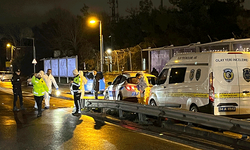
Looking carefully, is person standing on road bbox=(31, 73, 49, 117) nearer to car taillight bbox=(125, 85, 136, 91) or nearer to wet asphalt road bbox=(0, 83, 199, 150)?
wet asphalt road bbox=(0, 83, 199, 150)

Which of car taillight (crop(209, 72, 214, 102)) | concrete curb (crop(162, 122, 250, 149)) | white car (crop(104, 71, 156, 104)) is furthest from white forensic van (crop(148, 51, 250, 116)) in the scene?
white car (crop(104, 71, 156, 104))

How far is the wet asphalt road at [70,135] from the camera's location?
7.73 metres

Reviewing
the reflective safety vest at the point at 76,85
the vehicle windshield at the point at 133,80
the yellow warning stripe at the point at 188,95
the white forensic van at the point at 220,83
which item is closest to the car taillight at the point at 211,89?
the white forensic van at the point at 220,83

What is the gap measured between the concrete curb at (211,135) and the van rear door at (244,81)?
1542 mm

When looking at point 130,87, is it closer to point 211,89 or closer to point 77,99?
point 77,99

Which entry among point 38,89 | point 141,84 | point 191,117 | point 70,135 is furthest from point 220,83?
point 38,89

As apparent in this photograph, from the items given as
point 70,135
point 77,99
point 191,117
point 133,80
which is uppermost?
point 133,80

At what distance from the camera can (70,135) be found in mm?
8969

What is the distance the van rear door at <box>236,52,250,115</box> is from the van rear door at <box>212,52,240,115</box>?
125 millimetres

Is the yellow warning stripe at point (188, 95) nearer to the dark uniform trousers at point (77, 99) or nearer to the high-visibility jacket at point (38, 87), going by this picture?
the dark uniform trousers at point (77, 99)

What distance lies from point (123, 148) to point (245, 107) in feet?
13.2

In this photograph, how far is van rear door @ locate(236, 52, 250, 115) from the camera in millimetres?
9359

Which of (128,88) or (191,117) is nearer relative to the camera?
(191,117)

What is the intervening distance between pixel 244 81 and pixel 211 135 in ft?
7.08
